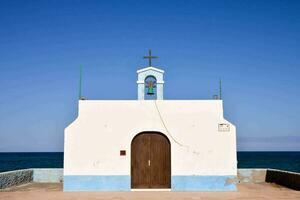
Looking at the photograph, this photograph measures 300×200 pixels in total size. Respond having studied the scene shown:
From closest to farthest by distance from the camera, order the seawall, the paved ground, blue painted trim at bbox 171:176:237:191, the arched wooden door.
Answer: the paved ground < blue painted trim at bbox 171:176:237:191 < the arched wooden door < the seawall

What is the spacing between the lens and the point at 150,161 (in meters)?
14.9

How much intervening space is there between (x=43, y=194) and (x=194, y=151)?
6330mm

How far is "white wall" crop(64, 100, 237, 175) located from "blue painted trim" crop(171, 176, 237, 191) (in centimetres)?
23

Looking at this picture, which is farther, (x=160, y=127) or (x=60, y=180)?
(x=60, y=180)

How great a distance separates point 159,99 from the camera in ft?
50.5

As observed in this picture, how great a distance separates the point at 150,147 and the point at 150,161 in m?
0.58

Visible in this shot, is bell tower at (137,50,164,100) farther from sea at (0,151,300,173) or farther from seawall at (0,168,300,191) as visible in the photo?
sea at (0,151,300,173)

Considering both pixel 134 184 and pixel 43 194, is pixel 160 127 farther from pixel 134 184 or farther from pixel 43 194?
pixel 43 194

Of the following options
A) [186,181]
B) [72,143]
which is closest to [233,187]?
[186,181]

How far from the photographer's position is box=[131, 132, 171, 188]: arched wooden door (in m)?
14.8

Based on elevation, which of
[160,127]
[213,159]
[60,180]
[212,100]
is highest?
[212,100]

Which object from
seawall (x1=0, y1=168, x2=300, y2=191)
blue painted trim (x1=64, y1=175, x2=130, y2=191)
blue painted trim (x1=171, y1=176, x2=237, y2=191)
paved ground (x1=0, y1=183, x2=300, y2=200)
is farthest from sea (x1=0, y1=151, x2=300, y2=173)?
blue painted trim (x1=64, y1=175, x2=130, y2=191)

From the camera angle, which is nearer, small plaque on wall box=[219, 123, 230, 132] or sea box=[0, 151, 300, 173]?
small plaque on wall box=[219, 123, 230, 132]

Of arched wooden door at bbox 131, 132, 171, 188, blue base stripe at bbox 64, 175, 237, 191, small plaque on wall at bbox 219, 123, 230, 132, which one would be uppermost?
small plaque on wall at bbox 219, 123, 230, 132
